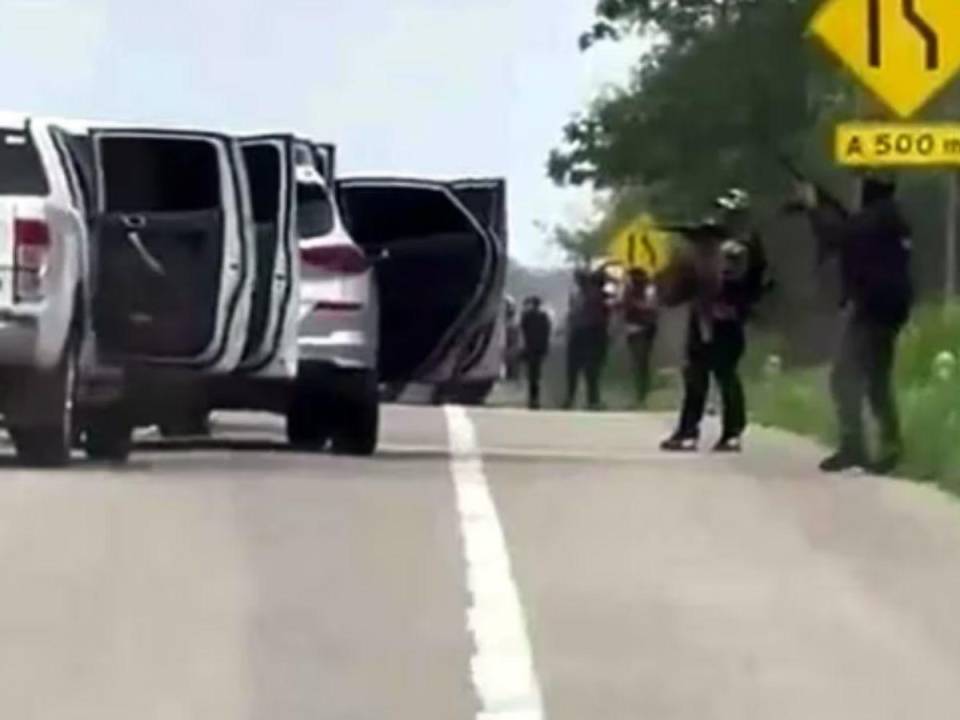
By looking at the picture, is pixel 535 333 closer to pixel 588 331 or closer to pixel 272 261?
pixel 588 331

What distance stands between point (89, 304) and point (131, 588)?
715 cm

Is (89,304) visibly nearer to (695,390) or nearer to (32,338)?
(32,338)

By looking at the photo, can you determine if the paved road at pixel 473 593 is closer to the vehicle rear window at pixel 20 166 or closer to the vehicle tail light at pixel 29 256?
the vehicle tail light at pixel 29 256

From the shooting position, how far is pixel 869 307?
2322 centimetres

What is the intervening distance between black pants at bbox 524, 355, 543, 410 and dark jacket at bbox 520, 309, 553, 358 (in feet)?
0.22

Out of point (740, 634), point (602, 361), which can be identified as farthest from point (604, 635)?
point (602, 361)

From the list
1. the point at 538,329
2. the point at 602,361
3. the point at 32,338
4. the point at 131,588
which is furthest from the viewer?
the point at 538,329

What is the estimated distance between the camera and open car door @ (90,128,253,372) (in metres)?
23.1

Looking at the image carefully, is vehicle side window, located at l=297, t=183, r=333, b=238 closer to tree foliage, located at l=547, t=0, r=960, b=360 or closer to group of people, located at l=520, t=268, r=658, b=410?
group of people, located at l=520, t=268, r=658, b=410

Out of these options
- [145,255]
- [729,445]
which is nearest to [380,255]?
[729,445]

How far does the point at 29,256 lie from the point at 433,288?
6.01 m

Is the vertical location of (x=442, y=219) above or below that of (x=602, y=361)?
above

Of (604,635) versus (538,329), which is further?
(538,329)

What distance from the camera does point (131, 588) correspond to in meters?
15.7
